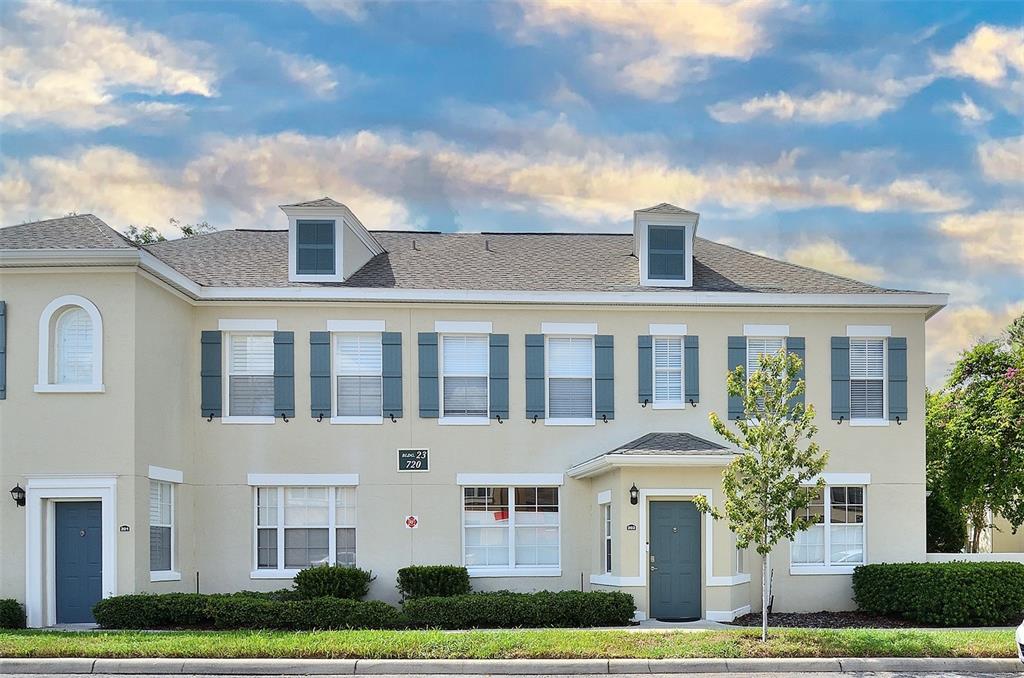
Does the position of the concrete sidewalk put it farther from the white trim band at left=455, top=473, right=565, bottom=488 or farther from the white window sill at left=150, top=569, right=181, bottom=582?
the white trim band at left=455, top=473, right=565, bottom=488

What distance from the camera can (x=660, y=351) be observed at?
23.1 meters

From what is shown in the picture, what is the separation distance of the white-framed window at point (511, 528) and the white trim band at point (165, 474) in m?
5.53

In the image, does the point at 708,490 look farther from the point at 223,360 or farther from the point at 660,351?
the point at 223,360

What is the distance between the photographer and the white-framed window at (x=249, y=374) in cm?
2244

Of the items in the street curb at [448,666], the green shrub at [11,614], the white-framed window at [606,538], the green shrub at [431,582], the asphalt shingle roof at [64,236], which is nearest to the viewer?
the street curb at [448,666]

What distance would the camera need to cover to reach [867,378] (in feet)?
76.4

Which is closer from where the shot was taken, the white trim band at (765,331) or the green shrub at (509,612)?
the green shrub at (509,612)

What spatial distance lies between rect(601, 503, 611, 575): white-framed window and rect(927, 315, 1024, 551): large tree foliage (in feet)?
26.9

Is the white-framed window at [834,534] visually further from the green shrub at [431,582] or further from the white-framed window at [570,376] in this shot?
the green shrub at [431,582]

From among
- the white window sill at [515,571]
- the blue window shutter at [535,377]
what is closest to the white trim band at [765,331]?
the blue window shutter at [535,377]

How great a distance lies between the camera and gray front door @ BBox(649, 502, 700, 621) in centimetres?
2036

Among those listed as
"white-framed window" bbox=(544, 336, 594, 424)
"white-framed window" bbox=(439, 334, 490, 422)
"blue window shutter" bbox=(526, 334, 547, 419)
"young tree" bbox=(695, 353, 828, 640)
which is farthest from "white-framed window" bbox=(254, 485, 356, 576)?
"young tree" bbox=(695, 353, 828, 640)

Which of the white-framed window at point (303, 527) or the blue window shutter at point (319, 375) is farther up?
the blue window shutter at point (319, 375)

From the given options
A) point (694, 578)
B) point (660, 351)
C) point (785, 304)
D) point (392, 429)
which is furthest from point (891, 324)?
point (392, 429)
